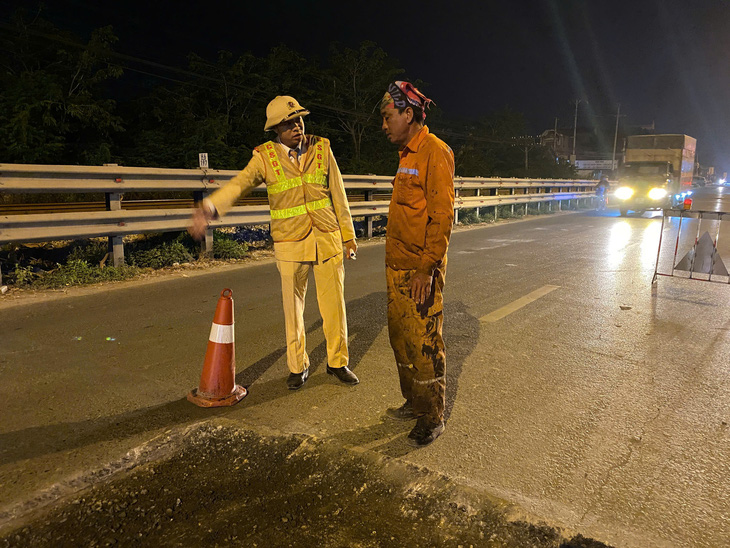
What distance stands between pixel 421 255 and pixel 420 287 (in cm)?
17

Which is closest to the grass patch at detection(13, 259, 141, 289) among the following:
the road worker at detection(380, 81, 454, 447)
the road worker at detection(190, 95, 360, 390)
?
the road worker at detection(190, 95, 360, 390)

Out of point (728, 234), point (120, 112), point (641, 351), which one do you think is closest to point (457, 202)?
point (728, 234)

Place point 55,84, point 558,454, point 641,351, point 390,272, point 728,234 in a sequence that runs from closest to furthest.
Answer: point 558,454 → point 390,272 → point 641,351 → point 728,234 → point 55,84

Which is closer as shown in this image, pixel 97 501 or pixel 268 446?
pixel 97 501

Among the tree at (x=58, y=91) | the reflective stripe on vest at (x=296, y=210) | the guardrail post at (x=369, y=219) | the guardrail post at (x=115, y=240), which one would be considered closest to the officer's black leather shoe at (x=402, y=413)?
the reflective stripe on vest at (x=296, y=210)

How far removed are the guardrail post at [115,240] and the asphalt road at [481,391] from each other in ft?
2.70

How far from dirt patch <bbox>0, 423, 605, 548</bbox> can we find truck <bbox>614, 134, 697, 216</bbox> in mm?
19897

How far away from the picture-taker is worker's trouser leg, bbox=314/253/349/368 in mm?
3822

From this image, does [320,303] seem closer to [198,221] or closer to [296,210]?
[296,210]

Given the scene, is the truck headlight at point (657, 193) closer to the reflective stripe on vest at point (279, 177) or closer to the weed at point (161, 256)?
the weed at point (161, 256)

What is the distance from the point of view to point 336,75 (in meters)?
40.8

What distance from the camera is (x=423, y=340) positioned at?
120 inches

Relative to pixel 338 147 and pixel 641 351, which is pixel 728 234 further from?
pixel 338 147

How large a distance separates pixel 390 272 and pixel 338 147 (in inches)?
1555
